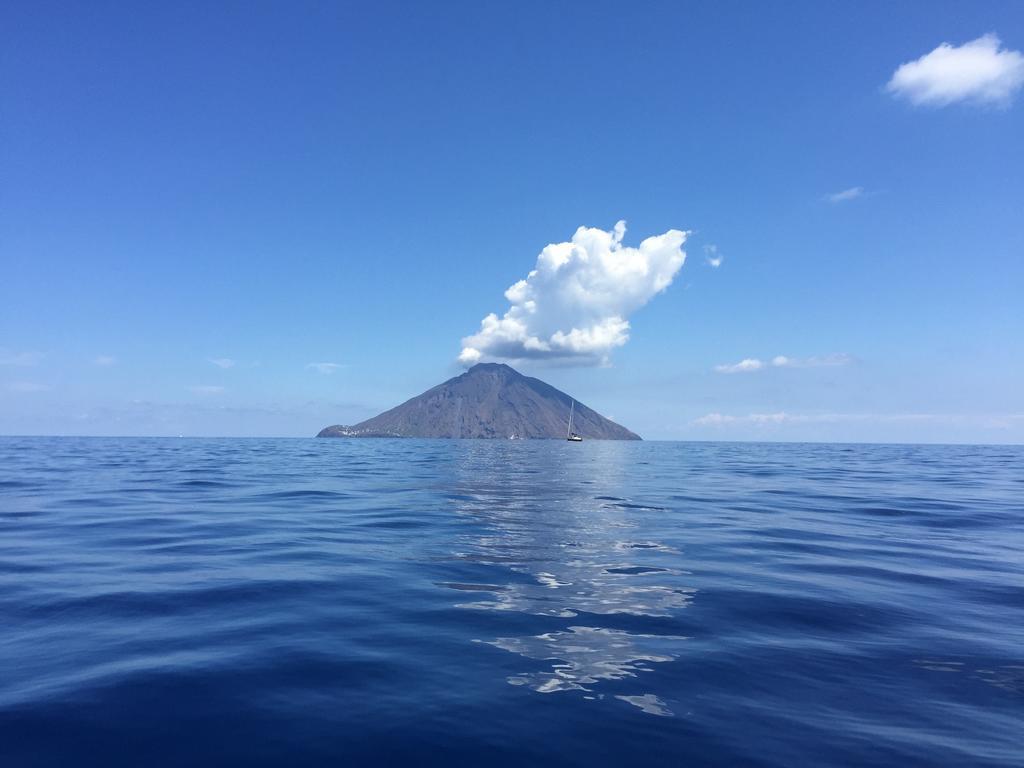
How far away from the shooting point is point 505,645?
893 centimetres

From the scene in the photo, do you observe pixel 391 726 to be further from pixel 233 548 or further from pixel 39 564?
pixel 39 564

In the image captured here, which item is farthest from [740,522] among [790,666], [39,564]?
[39,564]

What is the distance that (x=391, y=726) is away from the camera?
6391mm

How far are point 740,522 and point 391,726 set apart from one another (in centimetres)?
1889

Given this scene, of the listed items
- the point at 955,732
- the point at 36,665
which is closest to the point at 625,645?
the point at 955,732

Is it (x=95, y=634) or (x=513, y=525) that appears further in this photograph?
(x=513, y=525)

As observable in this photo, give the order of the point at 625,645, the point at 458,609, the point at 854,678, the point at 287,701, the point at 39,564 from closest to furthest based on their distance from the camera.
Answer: the point at 287,701, the point at 854,678, the point at 625,645, the point at 458,609, the point at 39,564

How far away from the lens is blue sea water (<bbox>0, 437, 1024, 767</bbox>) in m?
6.17

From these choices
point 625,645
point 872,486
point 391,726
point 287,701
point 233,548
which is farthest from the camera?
point 872,486

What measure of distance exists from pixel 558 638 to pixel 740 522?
15.2 m

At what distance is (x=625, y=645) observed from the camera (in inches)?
358

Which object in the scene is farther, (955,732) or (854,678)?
(854,678)

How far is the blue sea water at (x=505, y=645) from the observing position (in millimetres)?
6172

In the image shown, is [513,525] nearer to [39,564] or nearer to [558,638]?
[558,638]
